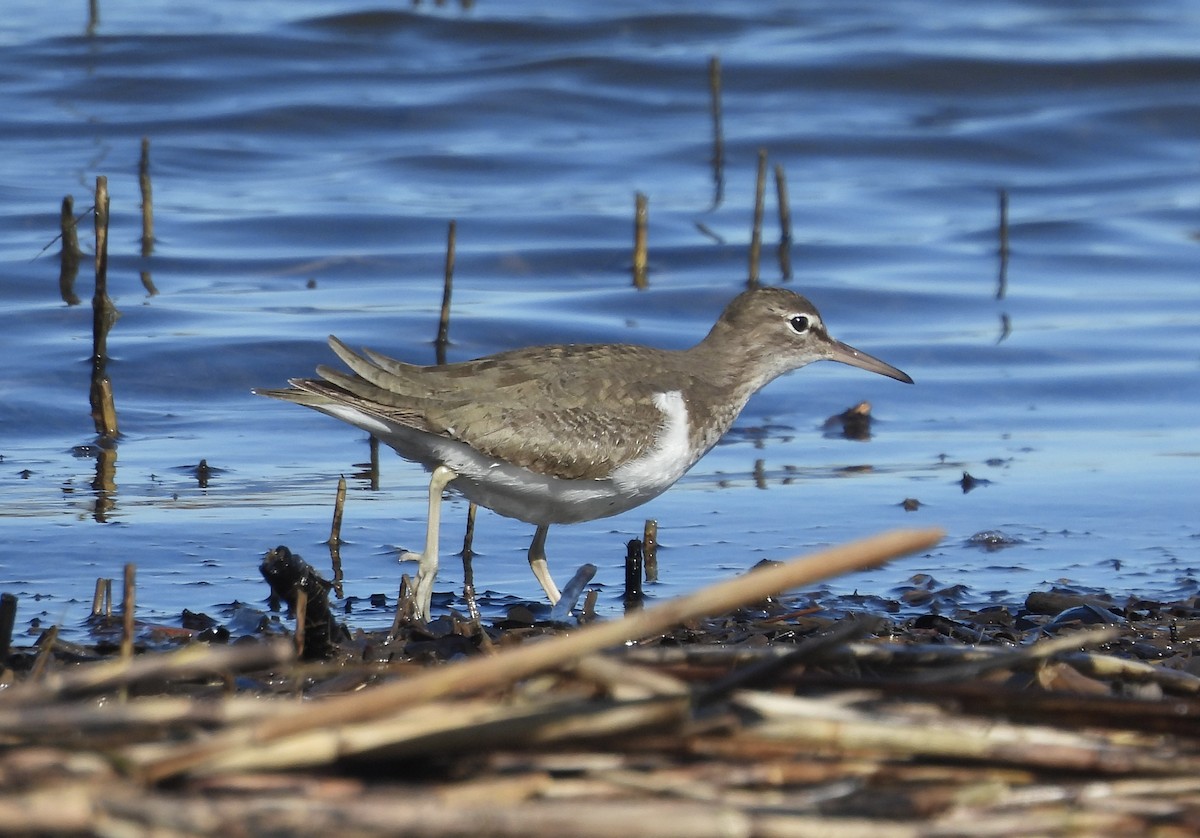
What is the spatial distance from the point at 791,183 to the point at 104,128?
7923 millimetres

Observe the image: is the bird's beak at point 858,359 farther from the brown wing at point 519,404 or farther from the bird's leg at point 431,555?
the bird's leg at point 431,555

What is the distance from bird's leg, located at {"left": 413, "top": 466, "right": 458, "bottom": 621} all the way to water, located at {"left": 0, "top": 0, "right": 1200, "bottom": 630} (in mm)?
315

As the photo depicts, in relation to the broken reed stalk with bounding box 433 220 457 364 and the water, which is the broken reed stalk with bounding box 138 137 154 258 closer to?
the water

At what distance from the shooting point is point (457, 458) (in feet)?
25.1

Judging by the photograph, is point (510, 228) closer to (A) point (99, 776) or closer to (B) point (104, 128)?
(B) point (104, 128)

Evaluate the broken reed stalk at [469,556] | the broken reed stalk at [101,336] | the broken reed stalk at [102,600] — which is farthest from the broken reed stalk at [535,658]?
the broken reed stalk at [101,336]

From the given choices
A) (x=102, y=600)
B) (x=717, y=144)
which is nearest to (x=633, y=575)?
(x=102, y=600)

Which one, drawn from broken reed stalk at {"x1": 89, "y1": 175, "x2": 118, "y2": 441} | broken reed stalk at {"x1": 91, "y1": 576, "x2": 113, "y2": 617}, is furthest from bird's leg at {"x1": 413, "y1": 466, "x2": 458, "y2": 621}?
broken reed stalk at {"x1": 89, "y1": 175, "x2": 118, "y2": 441}

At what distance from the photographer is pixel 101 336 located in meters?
11.9

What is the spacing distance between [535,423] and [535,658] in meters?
4.16

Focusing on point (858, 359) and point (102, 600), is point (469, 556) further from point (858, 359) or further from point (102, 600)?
point (858, 359)

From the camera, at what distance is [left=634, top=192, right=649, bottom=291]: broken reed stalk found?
14.5 metres

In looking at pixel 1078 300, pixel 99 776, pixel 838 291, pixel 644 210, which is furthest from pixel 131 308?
pixel 99 776

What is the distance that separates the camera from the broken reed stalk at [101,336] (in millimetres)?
10719
